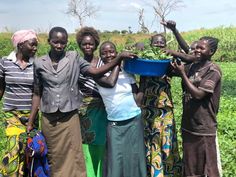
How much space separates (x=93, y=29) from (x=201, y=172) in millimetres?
1869

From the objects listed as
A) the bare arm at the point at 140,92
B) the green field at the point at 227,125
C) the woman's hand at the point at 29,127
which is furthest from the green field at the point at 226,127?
the woman's hand at the point at 29,127

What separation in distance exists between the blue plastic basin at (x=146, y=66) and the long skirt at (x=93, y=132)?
580 mm

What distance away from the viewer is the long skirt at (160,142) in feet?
13.5

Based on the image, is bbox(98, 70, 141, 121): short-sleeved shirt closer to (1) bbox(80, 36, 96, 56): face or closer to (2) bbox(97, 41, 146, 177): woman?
(2) bbox(97, 41, 146, 177): woman

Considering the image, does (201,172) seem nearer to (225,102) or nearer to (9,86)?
(9,86)

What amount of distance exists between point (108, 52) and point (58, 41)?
0.50m

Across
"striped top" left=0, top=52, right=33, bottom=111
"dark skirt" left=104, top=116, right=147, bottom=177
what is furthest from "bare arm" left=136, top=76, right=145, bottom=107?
"striped top" left=0, top=52, right=33, bottom=111

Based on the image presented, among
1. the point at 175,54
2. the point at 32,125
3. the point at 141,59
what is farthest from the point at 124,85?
the point at 32,125

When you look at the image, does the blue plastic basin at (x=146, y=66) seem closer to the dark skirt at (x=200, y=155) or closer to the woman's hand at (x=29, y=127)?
the dark skirt at (x=200, y=155)

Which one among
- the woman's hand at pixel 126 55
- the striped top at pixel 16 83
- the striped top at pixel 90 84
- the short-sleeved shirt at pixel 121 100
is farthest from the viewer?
the striped top at pixel 90 84

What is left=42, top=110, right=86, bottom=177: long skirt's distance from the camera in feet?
12.7

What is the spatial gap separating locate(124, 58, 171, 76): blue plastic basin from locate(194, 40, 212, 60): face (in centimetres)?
31

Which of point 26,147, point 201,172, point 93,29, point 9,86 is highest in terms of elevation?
point 93,29

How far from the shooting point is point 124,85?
386 cm
